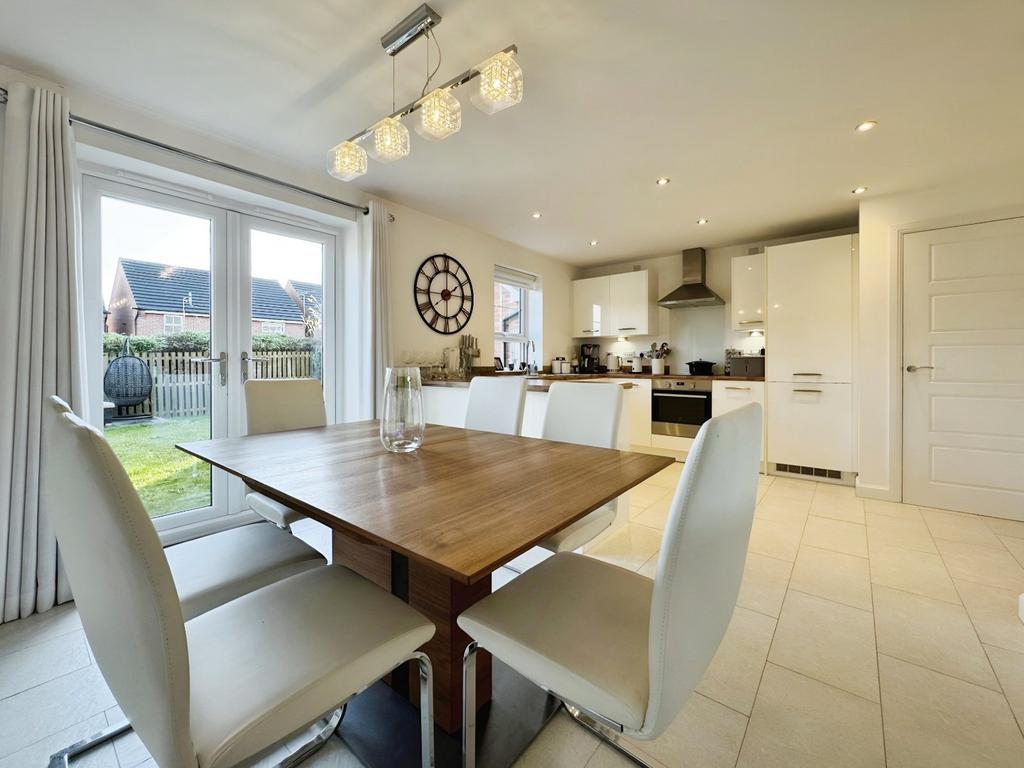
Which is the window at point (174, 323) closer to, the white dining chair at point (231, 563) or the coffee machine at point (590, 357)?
the white dining chair at point (231, 563)

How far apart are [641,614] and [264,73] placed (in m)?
2.55

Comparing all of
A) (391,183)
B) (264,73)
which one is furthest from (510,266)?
(264,73)

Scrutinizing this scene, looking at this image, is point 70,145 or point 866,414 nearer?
point 70,145

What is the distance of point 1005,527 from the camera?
2.68 meters

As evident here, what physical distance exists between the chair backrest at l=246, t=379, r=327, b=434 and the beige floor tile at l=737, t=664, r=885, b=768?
216 centimetres

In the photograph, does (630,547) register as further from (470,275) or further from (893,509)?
(470,275)

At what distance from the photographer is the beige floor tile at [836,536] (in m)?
2.37

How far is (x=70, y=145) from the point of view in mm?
1869

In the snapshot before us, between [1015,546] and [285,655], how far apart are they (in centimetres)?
372

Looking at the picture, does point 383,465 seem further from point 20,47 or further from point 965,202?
point 965,202

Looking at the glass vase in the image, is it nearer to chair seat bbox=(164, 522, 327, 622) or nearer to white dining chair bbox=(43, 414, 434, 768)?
chair seat bbox=(164, 522, 327, 622)

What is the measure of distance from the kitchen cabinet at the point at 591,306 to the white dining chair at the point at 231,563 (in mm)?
4500

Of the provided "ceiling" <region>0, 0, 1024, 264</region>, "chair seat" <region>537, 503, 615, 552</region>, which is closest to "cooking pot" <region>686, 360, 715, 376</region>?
"ceiling" <region>0, 0, 1024, 264</region>

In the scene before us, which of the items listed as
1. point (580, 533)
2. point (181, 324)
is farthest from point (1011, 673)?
point (181, 324)
